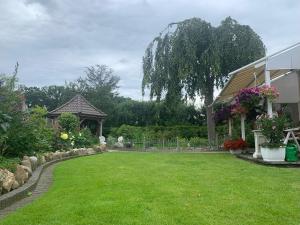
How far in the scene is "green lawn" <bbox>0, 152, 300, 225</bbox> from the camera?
4.52 meters

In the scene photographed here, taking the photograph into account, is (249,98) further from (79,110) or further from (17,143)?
(79,110)

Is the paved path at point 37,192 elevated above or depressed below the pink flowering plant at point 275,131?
below

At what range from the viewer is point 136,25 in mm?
15852

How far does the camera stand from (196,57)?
22.9 m

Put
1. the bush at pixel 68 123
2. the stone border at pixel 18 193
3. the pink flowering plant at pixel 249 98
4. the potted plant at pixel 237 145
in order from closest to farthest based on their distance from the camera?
the stone border at pixel 18 193
the pink flowering plant at pixel 249 98
the potted plant at pixel 237 145
the bush at pixel 68 123

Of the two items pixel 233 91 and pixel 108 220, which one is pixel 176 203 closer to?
pixel 108 220

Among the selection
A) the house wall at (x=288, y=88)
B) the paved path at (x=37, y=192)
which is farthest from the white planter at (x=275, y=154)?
the paved path at (x=37, y=192)

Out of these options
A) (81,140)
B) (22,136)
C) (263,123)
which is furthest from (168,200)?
(81,140)

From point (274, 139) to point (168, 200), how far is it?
604 centimetres

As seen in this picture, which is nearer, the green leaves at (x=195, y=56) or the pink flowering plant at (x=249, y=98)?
the pink flowering plant at (x=249, y=98)

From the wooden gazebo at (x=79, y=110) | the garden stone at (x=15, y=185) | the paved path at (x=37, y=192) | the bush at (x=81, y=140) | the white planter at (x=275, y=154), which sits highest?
the wooden gazebo at (x=79, y=110)

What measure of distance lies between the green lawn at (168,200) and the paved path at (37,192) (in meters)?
0.16

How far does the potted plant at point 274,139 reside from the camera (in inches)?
413

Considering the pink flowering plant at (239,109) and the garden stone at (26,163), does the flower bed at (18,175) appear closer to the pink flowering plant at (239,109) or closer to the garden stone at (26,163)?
the garden stone at (26,163)
